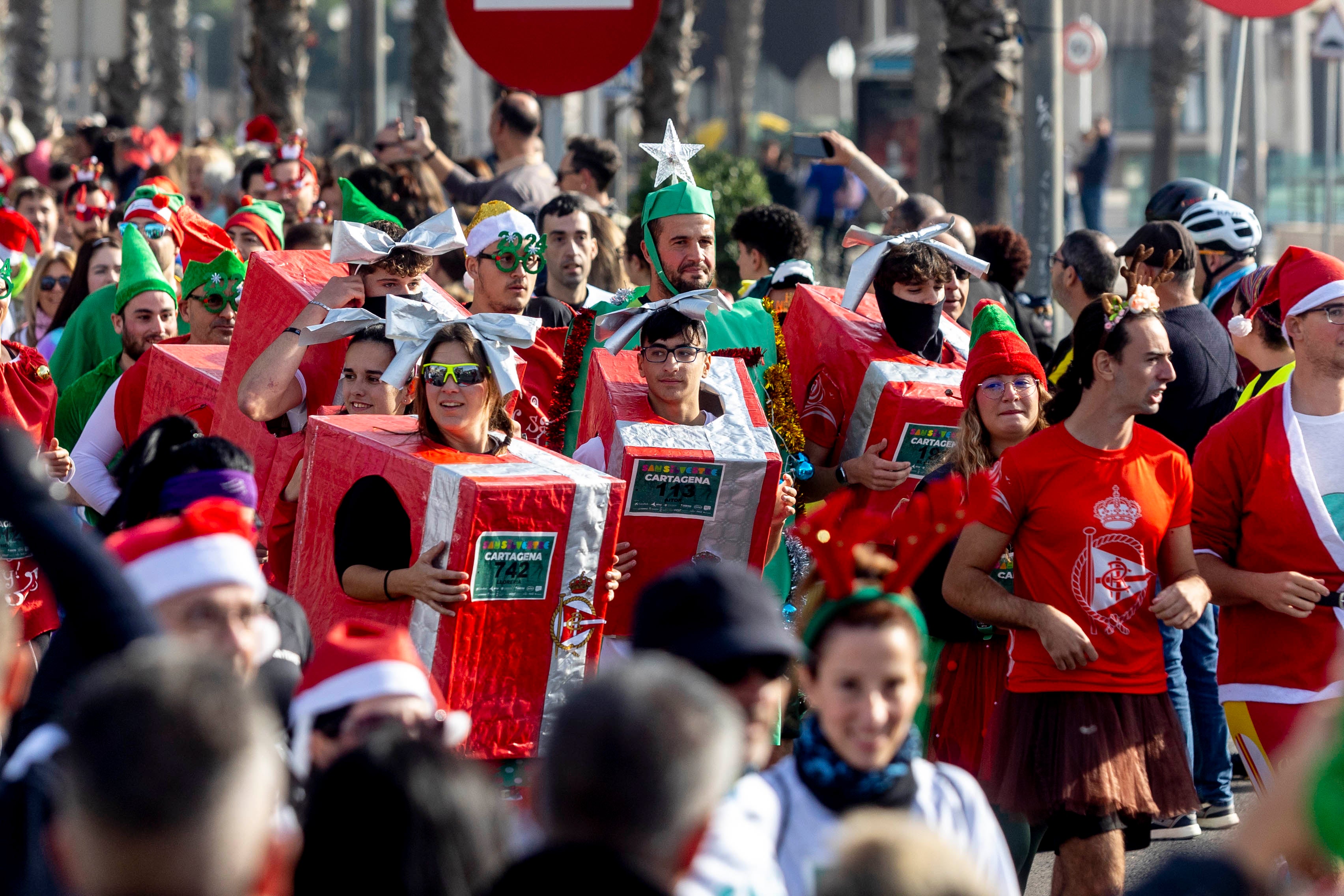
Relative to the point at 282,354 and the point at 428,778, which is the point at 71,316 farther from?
the point at 428,778

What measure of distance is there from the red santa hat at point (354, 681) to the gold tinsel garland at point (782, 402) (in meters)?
2.59

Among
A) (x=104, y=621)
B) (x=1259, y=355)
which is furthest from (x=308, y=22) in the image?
(x=104, y=621)

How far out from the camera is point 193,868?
84.4 inches

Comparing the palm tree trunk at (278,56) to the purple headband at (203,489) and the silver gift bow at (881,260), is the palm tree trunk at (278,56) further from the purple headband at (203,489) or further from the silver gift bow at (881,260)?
the purple headband at (203,489)

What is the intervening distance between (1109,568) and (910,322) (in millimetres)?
1494

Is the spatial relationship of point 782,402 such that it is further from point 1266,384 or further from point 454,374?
point 1266,384

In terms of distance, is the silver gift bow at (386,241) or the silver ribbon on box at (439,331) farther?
the silver gift bow at (386,241)

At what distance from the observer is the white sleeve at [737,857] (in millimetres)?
2990

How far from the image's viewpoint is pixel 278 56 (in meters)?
17.8

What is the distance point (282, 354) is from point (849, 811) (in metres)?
3.28

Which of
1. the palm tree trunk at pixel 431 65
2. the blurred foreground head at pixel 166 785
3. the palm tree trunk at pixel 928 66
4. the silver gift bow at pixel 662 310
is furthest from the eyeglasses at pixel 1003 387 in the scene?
the palm tree trunk at pixel 928 66

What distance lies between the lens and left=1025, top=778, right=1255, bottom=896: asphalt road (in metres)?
6.38

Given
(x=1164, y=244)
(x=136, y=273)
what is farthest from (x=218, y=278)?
(x=1164, y=244)

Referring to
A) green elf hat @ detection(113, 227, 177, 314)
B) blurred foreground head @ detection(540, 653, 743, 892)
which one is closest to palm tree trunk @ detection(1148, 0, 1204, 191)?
green elf hat @ detection(113, 227, 177, 314)
